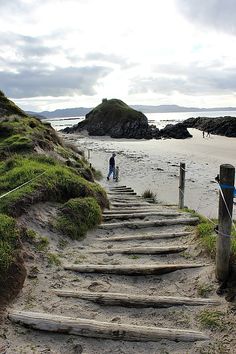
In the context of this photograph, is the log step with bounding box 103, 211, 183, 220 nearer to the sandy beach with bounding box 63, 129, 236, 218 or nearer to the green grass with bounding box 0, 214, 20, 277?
the green grass with bounding box 0, 214, 20, 277

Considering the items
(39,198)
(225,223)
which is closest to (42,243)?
(39,198)

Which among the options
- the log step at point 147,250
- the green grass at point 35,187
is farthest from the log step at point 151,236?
the green grass at point 35,187

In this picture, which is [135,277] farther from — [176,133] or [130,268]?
[176,133]

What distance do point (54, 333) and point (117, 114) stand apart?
3544 inches

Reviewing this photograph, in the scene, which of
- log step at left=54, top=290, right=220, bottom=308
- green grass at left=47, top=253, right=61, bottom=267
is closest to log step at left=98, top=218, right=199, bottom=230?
green grass at left=47, top=253, right=61, bottom=267

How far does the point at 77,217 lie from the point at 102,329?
440cm

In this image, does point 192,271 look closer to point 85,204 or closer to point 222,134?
point 85,204

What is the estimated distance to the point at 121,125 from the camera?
87.7 metres

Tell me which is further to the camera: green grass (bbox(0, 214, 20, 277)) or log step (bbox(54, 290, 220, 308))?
green grass (bbox(0, 214, 20, 277))

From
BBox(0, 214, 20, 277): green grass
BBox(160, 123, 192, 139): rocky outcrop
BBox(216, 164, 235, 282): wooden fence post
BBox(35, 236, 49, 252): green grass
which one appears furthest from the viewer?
BBox(160, 123, 192, 139): rocky outcrop

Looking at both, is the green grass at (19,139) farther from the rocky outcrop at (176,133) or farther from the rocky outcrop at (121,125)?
the rocky outcrop at (121,125)

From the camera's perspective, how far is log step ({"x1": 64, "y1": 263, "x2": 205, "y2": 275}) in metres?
6.75

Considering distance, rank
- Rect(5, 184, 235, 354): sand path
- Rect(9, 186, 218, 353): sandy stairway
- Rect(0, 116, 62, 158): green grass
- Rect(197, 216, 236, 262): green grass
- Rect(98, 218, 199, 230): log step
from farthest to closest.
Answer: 1. Rect(0, 116, 62, 158): green grass
2. Rect(98, 218, 199, 230): log step
3. Rect(197, 216, 236, 262): green grass
4. Rect(9, 186, 218, 353): sandy stairway
5. Rect(5, 184, 235, 354): sand path

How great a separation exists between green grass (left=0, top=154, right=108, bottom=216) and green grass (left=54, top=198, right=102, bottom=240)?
52 cm
